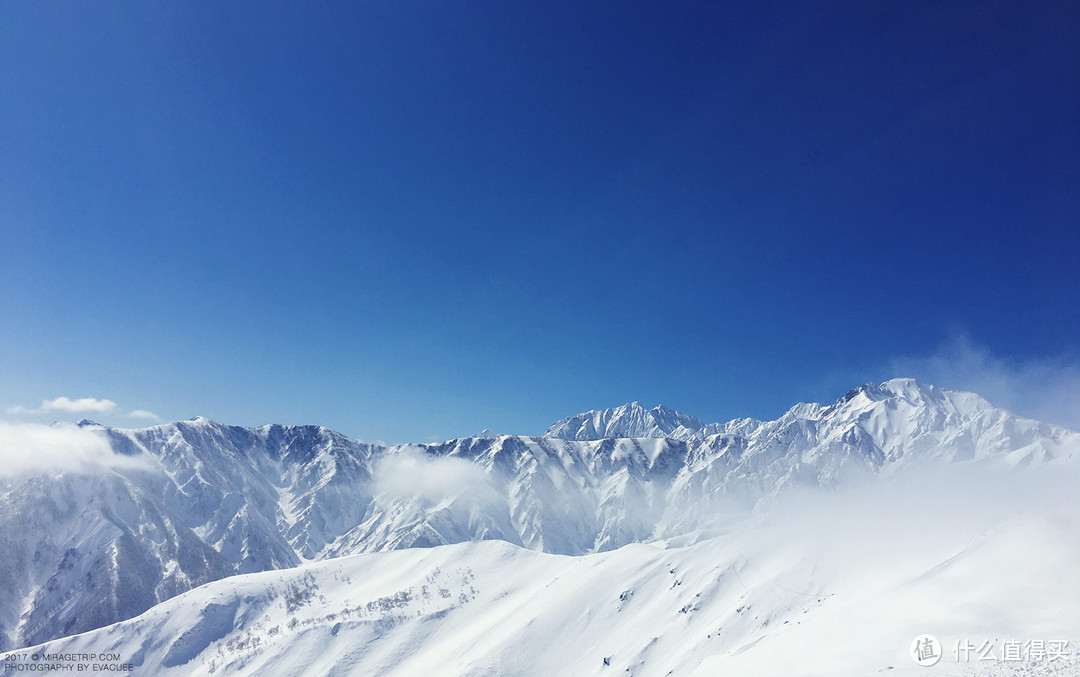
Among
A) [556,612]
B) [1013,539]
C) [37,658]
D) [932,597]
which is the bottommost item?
[37,658]

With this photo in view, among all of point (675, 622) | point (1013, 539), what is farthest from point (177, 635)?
point (1013, 539)

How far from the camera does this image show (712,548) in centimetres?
13400

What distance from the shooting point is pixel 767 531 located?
460 feet

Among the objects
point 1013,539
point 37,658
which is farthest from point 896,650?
point 37,658

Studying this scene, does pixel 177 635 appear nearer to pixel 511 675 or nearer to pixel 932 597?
pixel 511 675

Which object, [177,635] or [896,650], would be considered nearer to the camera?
[896,650]

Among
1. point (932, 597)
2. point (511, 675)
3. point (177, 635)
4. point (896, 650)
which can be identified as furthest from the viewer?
point (177, 635)

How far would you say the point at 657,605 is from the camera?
119 meters

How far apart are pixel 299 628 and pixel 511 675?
196 feet

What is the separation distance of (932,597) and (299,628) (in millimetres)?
132735

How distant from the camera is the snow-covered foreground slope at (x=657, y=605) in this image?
6347cm

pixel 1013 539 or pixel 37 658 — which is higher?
pixel 1013 539

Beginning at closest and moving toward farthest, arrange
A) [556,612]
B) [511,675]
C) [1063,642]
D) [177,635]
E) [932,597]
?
[1063,642], [932,597], [511,675], [556,612], [177,635]

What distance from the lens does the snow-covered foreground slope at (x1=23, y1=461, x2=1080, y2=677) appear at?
6347cm
